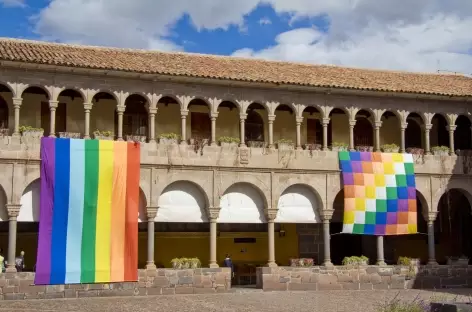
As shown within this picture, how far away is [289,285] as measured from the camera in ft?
97.1

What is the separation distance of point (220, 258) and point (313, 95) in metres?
8.80

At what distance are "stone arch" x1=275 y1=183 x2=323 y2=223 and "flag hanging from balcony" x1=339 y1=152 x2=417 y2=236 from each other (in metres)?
1.31

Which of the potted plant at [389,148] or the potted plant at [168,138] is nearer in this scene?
the potted plant at [168,138]

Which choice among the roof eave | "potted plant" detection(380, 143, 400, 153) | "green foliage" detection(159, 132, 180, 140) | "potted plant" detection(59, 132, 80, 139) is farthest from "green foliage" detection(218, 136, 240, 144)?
"potted plant" detection(380, 143, 400, 153)

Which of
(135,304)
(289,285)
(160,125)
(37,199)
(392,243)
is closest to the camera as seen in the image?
(135,304)

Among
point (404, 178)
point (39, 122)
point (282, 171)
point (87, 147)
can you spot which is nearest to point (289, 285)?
point (282, 171)

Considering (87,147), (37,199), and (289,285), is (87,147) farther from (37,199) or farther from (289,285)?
(289,285)

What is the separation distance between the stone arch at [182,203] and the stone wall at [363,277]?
3554 mm

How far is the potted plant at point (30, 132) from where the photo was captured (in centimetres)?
2762

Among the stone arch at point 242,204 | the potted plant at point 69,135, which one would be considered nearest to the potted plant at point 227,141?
the stone arch at point 242,204

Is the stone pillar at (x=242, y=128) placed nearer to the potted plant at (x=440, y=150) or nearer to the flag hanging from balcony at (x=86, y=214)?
the flag hanging from balcony at (x=86, y=214)

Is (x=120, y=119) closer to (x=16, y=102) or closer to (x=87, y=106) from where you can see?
(x=87, y=106)

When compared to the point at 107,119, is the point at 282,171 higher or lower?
lower

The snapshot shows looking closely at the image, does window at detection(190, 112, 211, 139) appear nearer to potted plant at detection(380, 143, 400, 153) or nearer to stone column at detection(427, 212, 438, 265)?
potted plant at detection(380, 143, 400, 153)
